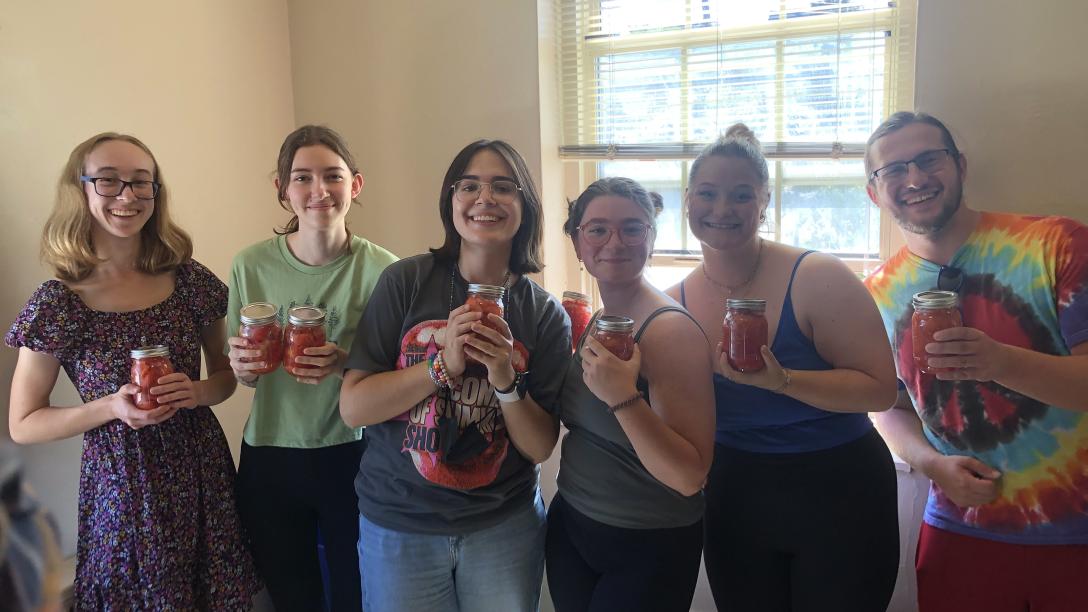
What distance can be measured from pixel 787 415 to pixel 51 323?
149 cm

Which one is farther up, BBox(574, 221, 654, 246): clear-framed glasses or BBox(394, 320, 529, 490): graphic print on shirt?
BBox(574, 221, 654, 246): clear-framed glasses

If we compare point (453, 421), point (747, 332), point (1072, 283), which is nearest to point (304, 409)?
point (453, 421)

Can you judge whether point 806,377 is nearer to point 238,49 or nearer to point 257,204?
point 257,204

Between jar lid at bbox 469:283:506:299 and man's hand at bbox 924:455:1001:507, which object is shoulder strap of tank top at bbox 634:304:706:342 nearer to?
jar lid at bbox 469:283:506:299

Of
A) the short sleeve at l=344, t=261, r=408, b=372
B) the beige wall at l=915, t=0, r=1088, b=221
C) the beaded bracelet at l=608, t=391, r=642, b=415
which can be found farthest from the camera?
the beige wall at l=915, t=0, r=1088, b=221

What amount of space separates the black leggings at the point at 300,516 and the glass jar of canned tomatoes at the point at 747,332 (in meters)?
0.93

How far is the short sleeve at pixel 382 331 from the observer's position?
1329mm

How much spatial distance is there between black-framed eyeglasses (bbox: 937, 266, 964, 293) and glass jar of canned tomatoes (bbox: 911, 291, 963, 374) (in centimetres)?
21

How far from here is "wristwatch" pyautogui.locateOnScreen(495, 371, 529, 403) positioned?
1217mm

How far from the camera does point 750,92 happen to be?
79.1 inches

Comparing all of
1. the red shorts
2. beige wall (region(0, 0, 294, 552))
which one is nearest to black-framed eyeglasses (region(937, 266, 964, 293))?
the red shorts

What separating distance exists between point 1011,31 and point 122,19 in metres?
2.29

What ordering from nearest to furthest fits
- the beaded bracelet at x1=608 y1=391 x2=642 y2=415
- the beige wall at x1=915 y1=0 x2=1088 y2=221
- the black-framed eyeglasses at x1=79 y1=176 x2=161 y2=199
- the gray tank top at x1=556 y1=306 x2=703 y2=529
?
the beaded bracelet at x1=608 y1=391 x2=642 y2=415 < the gray tank top at x1=556 y1=306 x2=703 y2=529 < the black-framed eyeglasses at x1=79 y1=176 x2=161 y2=199 < the beige wall at x1=915 y1=0 x2=1088 y2=221

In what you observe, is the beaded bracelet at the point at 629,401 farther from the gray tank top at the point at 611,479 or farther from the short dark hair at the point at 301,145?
the short dark hair at the point at 301,145
